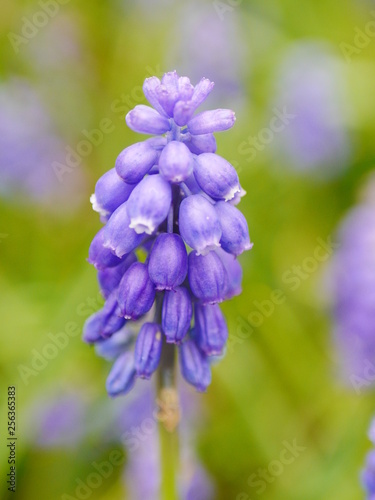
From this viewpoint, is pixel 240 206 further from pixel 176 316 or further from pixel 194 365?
pixel 176 316

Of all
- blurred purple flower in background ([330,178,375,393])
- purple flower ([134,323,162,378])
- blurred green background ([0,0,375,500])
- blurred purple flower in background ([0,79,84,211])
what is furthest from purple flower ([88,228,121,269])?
blurred purple flower in background ([0,79,84,211])

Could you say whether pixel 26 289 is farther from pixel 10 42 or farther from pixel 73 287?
pixel 10 42

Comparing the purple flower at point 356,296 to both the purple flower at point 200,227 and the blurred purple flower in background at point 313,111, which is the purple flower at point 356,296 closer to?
the blurred purple flower in background at point 313,111

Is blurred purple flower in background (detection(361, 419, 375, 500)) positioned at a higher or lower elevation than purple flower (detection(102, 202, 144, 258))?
lower

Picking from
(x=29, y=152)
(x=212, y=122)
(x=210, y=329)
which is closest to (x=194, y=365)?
(x=210, y=329)

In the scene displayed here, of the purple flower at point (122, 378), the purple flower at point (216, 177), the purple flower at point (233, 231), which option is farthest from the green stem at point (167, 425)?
the purple flower at point (216, 177)

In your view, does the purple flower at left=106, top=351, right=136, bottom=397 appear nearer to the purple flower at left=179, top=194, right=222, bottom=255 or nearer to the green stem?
the green stem
